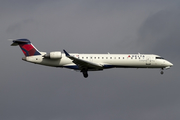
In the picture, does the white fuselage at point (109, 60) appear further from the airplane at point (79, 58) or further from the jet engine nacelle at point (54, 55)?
the jet engine nacelle at point (54, 55)

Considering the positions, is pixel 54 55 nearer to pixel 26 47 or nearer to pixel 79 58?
pixel 79 58

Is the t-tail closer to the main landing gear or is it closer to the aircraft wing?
the aircraft wing

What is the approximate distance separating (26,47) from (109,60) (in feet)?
32.8

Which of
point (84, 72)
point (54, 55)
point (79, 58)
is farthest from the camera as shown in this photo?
point (84, 72)

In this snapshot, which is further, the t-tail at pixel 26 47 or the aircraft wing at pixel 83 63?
the t-tail at pixel 26 47

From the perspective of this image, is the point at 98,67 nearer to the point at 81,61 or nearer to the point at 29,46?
the point at 81,61

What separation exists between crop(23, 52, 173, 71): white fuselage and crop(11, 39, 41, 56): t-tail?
1.64ft

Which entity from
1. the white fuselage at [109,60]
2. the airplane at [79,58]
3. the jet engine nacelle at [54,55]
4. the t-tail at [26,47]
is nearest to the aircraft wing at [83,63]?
the airplane at [79,58]

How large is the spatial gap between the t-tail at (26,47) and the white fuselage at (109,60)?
501 mm

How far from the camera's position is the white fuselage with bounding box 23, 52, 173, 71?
60.7m

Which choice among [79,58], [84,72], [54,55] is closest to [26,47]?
[54,55]

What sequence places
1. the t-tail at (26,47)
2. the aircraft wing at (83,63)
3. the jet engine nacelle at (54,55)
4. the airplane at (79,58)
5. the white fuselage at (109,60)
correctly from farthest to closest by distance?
the t-tail at (26,47)
the white fuselage at (109,60)
the airplane at (79,58)
the jet engine nacelle at (54,55)
the aircraft wing at (83,63)

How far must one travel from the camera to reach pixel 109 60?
6109 centimetres

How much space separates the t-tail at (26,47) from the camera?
60906mm
